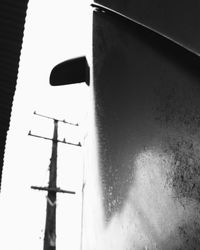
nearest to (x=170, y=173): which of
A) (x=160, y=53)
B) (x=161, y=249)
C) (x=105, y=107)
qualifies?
(x=161, y=249)

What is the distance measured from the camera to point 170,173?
81 centimetres

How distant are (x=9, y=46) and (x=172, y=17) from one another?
2639mm

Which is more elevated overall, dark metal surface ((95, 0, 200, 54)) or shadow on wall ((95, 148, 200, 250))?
dark metal surface ((95, 0, 200, 54))

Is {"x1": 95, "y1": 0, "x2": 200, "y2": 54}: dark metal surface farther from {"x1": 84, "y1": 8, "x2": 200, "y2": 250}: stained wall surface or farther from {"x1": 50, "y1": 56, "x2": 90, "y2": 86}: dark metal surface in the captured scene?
{"x1": 50, "y1": 56, "x2": 90, "y2": 86}: dark metal surface

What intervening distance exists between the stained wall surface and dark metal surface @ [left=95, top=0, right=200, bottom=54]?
0.09 ft

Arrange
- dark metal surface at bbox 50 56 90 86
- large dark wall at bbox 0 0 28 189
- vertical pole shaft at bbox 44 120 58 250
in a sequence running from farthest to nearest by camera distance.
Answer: vertical pole shaft at bbox 44 120 58 250 < large dark wall at bbox 0 0 28 189 < dark metal surface at bbox 50 56 90 86

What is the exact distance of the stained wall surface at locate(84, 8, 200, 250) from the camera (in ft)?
2.49

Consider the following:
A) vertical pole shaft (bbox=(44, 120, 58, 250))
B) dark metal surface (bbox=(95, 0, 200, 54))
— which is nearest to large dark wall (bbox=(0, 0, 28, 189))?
dark metal surface (bbox=(95, 0, 200, 54))

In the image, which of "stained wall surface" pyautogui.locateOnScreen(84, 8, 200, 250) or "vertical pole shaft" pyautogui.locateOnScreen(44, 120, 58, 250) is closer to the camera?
"stained wall surface" pyautogui.locateOnScreen(84, 8, 200, 250)

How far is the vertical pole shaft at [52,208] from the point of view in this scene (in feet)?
45.8

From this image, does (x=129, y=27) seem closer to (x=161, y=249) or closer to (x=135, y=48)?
(x=135, y=48)

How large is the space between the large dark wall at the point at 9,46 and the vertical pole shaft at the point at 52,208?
10.9 metres

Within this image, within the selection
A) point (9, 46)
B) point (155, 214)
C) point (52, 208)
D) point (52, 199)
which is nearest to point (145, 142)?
point (155, 214)

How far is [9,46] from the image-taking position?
325cm
